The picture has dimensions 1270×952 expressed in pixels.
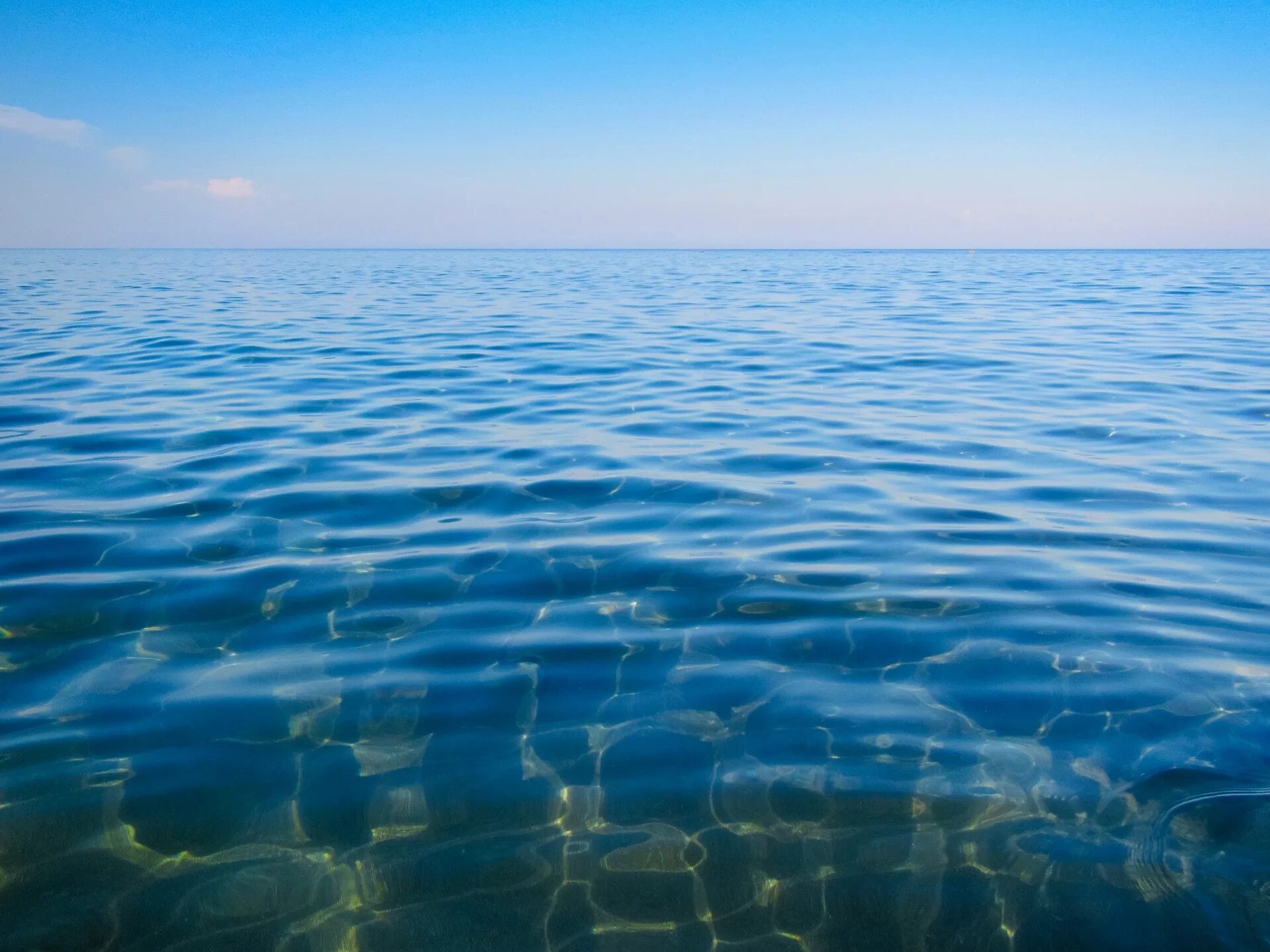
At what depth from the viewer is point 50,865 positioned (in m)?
2.66

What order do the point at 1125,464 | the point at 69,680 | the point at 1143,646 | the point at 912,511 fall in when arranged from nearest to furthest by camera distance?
the point at 69,680
the point at 1143,646
the point at 912,511
the point at 1125,464

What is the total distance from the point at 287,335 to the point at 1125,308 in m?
19.1

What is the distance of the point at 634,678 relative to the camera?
3.71 m

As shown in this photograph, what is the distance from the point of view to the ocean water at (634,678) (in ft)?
8.52

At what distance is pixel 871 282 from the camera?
32500mm

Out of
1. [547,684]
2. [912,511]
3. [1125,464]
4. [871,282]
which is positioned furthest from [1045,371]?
[871,282]

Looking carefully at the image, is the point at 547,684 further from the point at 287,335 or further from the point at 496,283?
the point at 496,283

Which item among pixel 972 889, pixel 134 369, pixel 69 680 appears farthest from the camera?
pixel 134 369

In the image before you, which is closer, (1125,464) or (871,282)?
(1125,464)

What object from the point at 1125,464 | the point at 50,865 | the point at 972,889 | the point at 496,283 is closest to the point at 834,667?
the point at 972,889

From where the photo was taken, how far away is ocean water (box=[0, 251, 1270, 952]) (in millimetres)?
2596

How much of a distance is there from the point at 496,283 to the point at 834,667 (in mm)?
29763

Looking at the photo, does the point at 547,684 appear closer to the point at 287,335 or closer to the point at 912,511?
the point at 912,511

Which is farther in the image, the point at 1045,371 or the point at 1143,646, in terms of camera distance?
the point at 1045,371
